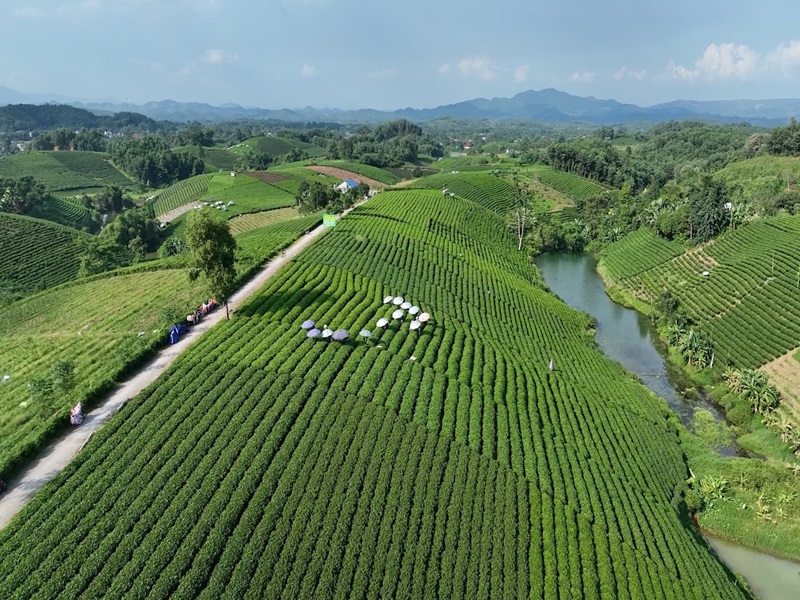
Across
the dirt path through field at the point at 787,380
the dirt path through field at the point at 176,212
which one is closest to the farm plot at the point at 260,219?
the dirt path through field at the point at 176,212

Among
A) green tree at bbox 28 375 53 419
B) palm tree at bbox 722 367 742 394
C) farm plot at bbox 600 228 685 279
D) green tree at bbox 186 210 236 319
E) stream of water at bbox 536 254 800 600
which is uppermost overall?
green tree at bbox 186 210 236 319

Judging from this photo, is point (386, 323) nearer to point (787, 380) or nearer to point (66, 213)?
point (787, 380)

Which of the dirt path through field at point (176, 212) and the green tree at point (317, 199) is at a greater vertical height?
the green tree at point (317, 199)

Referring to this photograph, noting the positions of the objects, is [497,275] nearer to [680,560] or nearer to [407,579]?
[680,560]

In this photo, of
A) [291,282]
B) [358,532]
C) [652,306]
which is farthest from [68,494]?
[652,306]

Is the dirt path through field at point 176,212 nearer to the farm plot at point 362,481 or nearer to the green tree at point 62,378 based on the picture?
the farm plot at point 362,481

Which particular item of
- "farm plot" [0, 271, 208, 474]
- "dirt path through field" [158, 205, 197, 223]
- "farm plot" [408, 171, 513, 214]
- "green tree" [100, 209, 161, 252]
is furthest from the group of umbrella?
"dirt path through field" [158, 205, 197, 223]

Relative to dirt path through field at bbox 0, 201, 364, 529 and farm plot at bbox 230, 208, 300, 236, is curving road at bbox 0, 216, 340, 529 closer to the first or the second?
dirt path through field at bbox 0, 201, 364, 529
